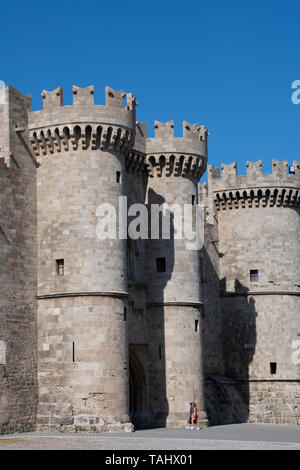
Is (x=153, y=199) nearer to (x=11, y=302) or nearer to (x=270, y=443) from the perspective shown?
(x=11, y=302)

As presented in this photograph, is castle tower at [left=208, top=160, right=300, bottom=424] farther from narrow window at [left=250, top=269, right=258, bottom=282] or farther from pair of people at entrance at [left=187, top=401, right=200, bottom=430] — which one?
pair of people at entrance at [left=187, top=401, right=200, bottom=430]

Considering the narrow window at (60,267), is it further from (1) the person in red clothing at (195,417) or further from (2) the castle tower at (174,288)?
(1) the person in red clothing at (195,417)

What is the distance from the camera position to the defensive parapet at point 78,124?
3053 cm

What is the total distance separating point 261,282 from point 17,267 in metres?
14.8

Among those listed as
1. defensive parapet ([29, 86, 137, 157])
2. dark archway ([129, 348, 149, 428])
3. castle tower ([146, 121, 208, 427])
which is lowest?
dark archway ([129, 348, 149, 428])

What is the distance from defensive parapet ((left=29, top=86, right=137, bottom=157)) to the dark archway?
7.81 meters

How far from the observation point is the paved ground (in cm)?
2434

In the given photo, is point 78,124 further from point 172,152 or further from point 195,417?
point 195,417

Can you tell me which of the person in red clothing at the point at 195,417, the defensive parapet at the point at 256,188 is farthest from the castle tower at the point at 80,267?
the defensive parapet at the point at 256,188

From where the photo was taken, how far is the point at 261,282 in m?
41.2

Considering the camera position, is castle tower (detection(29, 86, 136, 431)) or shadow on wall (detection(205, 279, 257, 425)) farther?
shadow on wall (detection(205, 279, 257, 425))

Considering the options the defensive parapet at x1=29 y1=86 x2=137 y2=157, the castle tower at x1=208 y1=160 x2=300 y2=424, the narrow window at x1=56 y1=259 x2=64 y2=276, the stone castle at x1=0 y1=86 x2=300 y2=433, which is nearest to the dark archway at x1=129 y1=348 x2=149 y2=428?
the stone castle at x1=0 y1=86 x2=300 y2=433

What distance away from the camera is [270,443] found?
24.9 m

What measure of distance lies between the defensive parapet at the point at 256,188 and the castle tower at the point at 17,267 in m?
13.2
